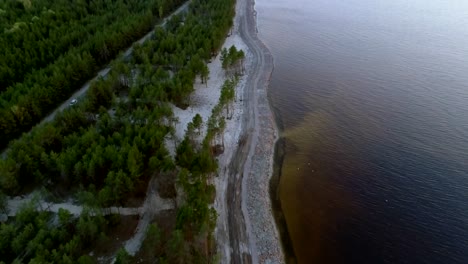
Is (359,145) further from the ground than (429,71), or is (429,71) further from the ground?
(429,71)

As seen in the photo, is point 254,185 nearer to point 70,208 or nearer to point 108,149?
point 108,149

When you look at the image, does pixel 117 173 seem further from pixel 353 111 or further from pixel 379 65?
pixel 379 65

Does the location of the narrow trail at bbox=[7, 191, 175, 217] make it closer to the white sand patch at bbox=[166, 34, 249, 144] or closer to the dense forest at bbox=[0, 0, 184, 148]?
the white sand patch at bbox=[166, 34, 249, 144]

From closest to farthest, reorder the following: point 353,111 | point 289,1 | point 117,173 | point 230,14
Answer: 1. point 117,173
2. point 353,111
3. point 230,14
4. point 289,1

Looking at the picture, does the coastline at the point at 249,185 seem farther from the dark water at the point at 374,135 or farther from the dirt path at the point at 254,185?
the dark water at the point at 374,135

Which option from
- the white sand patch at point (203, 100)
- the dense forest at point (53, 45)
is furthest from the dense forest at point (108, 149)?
the white sand patch at point (203, 100)

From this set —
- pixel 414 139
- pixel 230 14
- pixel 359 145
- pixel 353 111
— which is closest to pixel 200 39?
pixel 230 14
